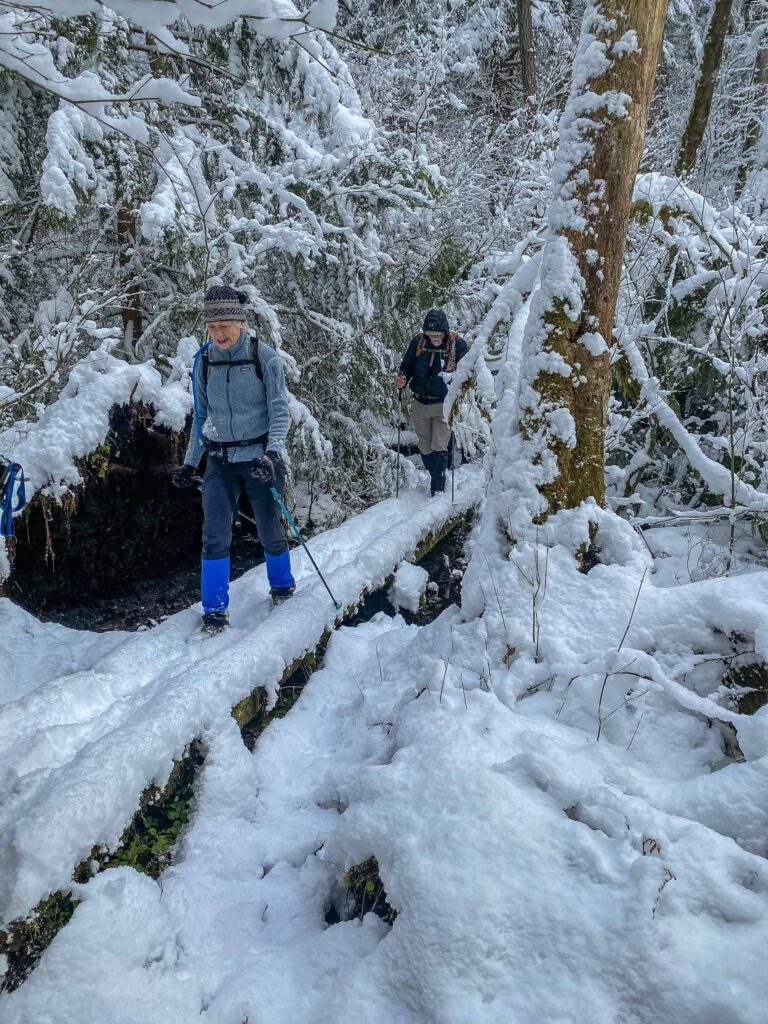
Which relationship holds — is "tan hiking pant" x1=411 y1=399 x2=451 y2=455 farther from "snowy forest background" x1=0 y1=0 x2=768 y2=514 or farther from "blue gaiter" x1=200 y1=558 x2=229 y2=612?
"blue gaiter" x1=200 y1=558 x2=229 y2=612

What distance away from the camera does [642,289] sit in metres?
5.98

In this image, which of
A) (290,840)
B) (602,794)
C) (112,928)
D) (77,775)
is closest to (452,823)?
(602,794)

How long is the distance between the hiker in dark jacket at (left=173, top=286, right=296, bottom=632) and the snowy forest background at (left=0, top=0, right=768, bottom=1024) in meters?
0.50

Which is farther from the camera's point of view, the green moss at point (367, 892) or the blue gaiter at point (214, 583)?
the blue gaiter at point (214, 583)

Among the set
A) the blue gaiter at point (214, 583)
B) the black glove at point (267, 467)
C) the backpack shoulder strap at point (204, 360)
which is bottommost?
the blue gaiter at point (214, 583)

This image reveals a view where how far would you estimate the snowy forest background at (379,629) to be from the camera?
1.92 meters

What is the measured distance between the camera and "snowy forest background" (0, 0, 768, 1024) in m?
1.92

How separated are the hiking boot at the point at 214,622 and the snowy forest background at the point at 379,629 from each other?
14cm

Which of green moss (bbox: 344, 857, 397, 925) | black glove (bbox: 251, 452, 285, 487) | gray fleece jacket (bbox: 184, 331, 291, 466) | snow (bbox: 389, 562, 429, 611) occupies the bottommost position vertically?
snow (bbox: 389, 562, 429, 611)

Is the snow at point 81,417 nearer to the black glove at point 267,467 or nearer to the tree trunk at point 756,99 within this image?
the black glove at point 267,467

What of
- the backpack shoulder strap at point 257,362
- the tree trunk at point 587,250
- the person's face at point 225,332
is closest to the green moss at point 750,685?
the tree trunk at point 587,250

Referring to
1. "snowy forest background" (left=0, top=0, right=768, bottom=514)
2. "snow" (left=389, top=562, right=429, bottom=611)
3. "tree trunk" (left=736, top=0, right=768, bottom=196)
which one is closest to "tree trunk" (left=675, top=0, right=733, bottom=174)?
"snowy forest background" (left=0, top=0, right=768, bottom=514)

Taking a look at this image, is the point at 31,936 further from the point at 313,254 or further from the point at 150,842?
the point at 313,254

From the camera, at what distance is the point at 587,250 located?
11.9 ft
